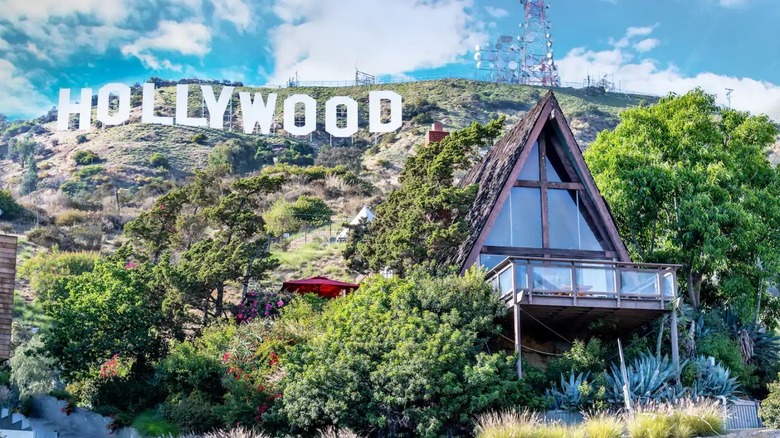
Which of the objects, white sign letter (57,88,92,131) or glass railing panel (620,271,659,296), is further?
white sign letter (57,88,92,131)

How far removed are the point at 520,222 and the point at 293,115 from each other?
5039 cm

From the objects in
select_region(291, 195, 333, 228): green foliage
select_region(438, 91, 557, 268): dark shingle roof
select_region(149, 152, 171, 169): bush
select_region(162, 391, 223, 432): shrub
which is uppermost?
select_region(149, 152, 171, 169): bush

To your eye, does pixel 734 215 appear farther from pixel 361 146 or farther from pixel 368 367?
pixel 361 146

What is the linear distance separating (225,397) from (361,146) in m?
65.0

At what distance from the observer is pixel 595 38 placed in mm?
83500

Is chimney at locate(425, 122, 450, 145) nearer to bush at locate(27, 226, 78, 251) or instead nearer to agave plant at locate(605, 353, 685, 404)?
agave plant at locate(605, 353, 685, 404)

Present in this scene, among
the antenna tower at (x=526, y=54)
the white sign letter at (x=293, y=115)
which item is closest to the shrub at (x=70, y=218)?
the white sign letter at (x=293, y=115)

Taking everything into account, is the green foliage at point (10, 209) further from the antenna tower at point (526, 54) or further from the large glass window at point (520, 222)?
the antenna tower at point (526, 54)

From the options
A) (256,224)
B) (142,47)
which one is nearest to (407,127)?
(142,47)

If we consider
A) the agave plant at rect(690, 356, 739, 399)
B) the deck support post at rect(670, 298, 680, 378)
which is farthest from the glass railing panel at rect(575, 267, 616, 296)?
the agave plant at rect(690, 356, 739, 399)

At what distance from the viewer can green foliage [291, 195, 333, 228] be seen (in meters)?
54.8

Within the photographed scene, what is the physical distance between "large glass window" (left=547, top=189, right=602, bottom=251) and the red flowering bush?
7.72 m

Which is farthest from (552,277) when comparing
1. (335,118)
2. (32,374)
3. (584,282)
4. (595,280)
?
(335,118)

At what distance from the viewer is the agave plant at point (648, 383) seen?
23.0 metres
